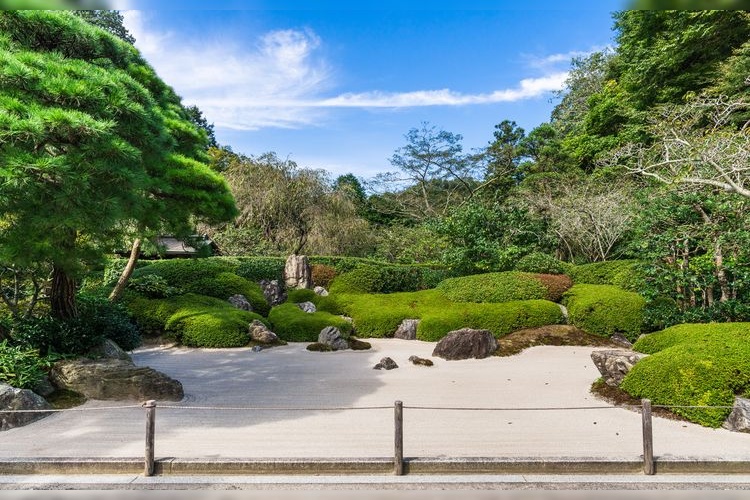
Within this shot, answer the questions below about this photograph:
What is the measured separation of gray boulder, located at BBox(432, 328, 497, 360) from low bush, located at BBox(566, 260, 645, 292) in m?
4.65

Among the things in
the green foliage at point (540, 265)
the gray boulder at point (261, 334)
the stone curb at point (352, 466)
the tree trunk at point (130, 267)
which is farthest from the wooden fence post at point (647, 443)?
the green foliage at point (540, 265)

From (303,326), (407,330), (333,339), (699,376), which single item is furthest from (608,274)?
(303,326)

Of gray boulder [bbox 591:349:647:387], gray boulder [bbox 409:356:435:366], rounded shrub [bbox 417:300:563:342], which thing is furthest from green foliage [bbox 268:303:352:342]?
gray boulder [bbox 591:349:647:387]

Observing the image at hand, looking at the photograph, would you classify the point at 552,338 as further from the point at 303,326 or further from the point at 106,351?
the point at 106,351

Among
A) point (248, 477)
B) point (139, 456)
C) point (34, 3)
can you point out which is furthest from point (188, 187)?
point (248, 477)

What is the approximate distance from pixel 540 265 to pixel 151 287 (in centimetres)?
1179

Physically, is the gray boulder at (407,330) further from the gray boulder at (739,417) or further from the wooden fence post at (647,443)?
the wooden fence post at (647,443)

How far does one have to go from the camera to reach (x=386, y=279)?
1764cm

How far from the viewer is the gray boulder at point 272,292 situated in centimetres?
1675

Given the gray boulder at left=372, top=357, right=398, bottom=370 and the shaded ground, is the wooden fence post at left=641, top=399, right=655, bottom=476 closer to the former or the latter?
the gray boulder at left=372, top=357, right=398, bottom=370

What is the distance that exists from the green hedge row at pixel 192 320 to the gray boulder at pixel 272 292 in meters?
3.86

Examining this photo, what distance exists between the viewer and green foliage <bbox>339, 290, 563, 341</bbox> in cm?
1214

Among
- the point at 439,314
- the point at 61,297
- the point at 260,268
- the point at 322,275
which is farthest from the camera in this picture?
the point at 322,275

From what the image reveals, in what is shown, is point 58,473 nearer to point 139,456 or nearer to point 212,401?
point 139,456
